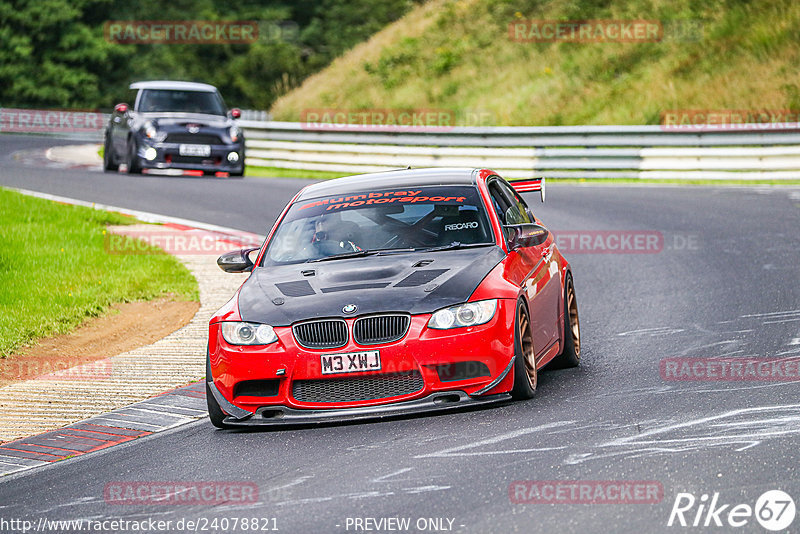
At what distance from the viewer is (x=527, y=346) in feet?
26.2

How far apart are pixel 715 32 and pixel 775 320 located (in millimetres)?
24251

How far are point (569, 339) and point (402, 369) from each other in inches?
85.0

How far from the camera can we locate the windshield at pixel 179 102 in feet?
84.1

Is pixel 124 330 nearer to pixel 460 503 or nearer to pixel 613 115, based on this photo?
pixel 460 503

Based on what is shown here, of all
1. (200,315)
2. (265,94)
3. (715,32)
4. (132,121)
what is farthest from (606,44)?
(265,94)

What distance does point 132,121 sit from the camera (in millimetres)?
25078

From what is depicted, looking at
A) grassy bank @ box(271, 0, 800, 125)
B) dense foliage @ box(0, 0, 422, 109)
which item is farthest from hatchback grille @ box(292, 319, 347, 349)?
dense foliage @ box(0, 0, 422, 109)
